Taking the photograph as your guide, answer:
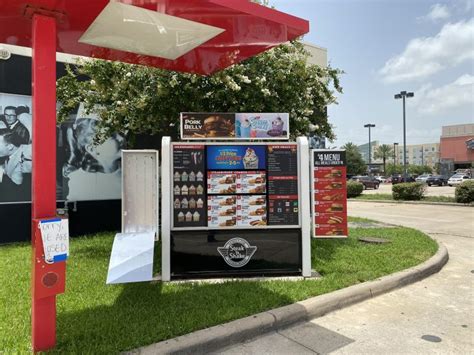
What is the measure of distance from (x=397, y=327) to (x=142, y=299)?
124 inches

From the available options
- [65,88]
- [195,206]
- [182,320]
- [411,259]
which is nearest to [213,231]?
[195,206]

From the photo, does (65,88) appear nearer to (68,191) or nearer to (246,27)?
(68,191)

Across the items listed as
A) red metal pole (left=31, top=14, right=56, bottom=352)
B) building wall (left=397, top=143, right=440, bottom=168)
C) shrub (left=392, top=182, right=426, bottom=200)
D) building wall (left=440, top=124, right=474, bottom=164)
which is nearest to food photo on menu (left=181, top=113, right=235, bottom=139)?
red metal pole (left=31, top=14, right=56, bottom=352)

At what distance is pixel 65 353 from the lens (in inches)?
139

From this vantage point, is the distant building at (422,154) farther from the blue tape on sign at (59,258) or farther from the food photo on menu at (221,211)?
the blue tape on sign at (59,258)

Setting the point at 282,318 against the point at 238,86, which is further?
the point at 238,86

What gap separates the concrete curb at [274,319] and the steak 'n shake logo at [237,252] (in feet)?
4.40

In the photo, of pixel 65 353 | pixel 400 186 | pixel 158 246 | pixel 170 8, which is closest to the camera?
pixel 65 353

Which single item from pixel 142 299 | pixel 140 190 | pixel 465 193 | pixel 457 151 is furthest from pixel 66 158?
pixel 457 151

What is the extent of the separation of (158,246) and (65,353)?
471 centimetres

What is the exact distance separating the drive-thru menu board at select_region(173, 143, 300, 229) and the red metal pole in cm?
241

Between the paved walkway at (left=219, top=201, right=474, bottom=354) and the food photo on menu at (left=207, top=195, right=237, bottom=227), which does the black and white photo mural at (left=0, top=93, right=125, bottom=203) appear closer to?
the food photo on menu at (left=207, top=195, right=237, bottom=227)

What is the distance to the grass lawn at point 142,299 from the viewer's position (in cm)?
387

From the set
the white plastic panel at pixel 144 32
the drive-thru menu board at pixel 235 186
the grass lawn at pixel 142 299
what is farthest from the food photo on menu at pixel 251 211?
the white plastic panel at pixel 144 32
